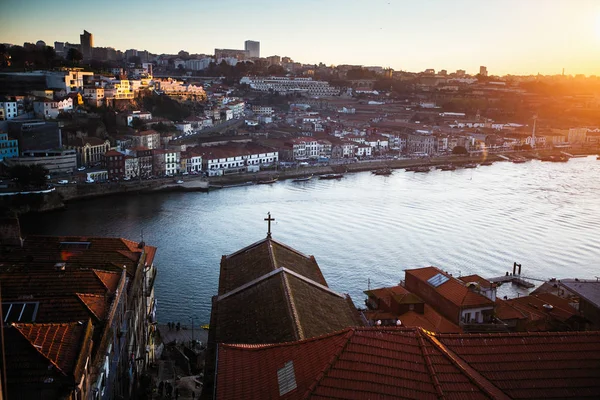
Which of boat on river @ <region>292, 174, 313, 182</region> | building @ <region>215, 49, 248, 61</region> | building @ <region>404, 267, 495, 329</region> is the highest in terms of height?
building @ <region>215, 49, 248, 61</region>

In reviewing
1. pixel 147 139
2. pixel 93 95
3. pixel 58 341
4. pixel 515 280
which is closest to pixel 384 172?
pixel 147 139

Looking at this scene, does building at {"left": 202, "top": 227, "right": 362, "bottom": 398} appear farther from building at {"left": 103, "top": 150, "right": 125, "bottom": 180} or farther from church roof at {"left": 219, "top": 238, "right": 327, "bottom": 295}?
building at {"left": 103, "top": 150, "right": 125, "bottom": 180}

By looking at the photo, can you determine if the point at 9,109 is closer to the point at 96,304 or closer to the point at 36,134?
the point at 36,134

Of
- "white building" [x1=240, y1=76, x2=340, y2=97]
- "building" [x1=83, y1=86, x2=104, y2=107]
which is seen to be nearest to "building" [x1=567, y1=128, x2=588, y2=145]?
"white building" [x1=240, y1=76, x2=340, y2=97]

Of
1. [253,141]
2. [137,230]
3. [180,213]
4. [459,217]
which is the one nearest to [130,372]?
[137,230]

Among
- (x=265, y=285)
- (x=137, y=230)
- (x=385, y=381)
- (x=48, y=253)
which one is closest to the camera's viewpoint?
(x=385, y=381)

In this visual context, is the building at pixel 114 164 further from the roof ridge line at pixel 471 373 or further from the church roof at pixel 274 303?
the roof ridge line at pixel 471 373

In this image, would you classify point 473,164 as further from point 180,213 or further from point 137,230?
point 137,230
